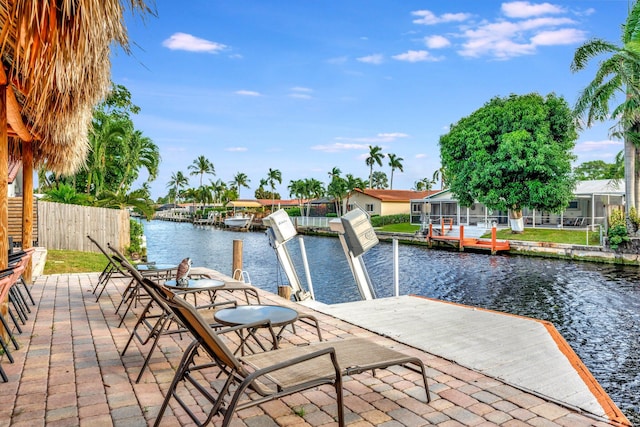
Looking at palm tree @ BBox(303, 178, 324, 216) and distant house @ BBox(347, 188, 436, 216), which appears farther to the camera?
palm tree @ BBox(303, 178, 324, 216)

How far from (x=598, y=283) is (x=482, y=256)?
8.53 m

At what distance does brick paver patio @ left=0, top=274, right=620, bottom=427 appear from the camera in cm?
287

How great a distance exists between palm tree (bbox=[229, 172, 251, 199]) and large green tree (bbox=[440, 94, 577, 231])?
78349 mm

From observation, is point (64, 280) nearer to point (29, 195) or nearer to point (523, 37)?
point (29, 195)

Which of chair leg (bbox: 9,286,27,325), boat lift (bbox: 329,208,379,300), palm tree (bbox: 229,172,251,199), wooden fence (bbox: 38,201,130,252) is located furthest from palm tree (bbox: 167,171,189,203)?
chair leg (bbox: 9,286,27,325)

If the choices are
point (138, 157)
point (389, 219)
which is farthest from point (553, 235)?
point (138, 157)

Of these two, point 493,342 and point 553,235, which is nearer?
point 493,342

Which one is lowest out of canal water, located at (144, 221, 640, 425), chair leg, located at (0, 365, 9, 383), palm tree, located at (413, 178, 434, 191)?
canal water, located at (144, 221, 640, 425)

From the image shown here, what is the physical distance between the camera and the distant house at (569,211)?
95.9ft

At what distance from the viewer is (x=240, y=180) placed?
10475 centimetres

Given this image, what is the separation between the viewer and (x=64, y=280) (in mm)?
8734

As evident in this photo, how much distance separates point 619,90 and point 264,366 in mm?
24632

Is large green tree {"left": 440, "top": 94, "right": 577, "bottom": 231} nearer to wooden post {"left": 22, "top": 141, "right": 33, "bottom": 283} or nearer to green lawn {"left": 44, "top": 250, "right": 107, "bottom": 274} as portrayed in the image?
green lawn {"left": 44, "top": 250, "right": 107, "bottom": 274}

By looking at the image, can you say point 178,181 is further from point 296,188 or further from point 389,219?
point 389,219
